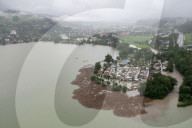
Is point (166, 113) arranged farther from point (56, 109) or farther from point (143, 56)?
point (143, 56)

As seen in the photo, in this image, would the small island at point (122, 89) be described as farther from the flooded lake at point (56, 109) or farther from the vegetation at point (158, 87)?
the flooded lake at point (56, 109)

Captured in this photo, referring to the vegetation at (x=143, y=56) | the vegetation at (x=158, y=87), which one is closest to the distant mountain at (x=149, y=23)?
the vegetation at (x=143, y=56)

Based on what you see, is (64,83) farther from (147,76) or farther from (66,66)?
(147,76)

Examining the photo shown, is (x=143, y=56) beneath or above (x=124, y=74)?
above

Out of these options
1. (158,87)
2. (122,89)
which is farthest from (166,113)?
(122,89)

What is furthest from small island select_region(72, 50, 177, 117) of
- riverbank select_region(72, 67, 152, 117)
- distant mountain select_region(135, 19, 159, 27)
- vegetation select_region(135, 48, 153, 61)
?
distant mountain select_region(135, 19, 159, 27)

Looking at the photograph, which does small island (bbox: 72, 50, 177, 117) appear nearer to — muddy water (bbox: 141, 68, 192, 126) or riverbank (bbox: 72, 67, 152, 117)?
riverbank (bbox: 72, 67, 152, 117)

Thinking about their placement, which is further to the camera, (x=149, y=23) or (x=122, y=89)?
(x=149, y=23)
